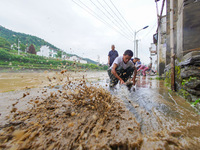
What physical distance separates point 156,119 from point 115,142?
0.78m

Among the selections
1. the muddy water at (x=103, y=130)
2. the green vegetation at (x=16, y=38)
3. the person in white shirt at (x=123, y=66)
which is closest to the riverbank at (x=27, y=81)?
the person in white shirt at (x=123, y=66)

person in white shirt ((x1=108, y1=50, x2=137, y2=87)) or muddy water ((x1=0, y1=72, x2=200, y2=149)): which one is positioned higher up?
person in white shirt ((x1=108, y1=50, x2=137, y2=87))

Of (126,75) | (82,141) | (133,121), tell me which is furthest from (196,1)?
(82,141)

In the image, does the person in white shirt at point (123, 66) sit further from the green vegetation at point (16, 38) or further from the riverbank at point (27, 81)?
the green vegetation at point (16, 38)

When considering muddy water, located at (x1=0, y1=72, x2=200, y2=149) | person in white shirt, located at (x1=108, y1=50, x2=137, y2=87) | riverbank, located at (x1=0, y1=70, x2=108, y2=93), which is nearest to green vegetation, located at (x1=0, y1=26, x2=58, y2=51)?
riverbank, located at (x1=0, y1=70, x2=108, y2=93)

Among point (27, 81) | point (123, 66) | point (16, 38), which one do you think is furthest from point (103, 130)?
point (16, 38)

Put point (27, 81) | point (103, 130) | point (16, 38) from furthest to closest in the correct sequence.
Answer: point (16, 38) → point (27, 81) → point (103, 130)

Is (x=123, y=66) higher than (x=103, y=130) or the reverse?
higher

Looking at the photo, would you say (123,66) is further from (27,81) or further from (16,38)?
(16,38)

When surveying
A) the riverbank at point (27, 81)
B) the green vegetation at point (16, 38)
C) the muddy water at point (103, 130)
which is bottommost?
the muddy water at point (103, 130)

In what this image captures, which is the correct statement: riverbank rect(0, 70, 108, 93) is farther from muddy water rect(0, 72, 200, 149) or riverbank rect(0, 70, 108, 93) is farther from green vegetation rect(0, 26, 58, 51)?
green vegetation rect(0, 26, 58, 51)

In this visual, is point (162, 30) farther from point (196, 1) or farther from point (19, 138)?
point (19, 138)

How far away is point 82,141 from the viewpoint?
3.23 feet

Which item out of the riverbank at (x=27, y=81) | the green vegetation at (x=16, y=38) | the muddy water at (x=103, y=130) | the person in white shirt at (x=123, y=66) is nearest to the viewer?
the muddy water at (x=103, y=130)
